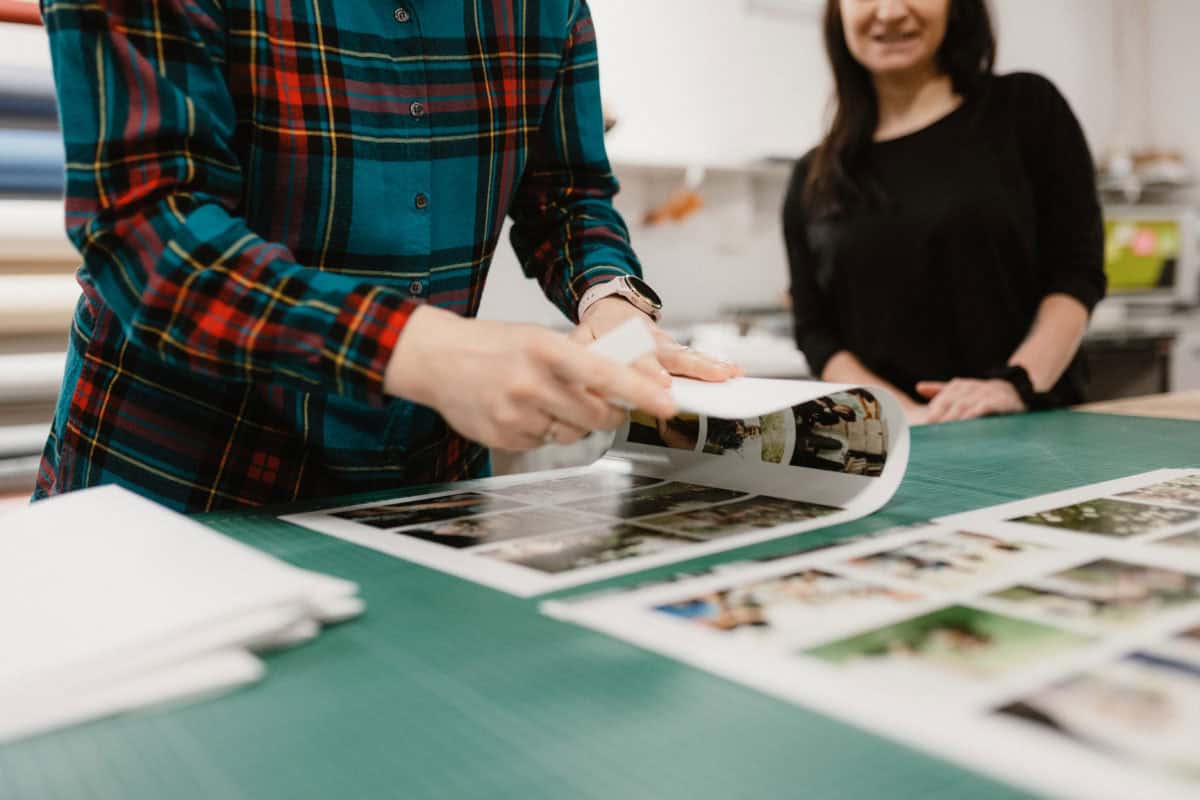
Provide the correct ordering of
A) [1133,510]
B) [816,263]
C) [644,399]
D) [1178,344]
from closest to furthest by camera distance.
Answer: [644,399]
[1133,510]
[816,263]
[1178,344]

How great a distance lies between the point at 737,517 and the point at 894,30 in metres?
1.22

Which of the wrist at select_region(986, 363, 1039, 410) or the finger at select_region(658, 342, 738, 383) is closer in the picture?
the finger at select_region(658, 342, 738, 383)

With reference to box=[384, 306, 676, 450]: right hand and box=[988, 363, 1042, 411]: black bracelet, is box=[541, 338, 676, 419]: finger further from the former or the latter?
box=[988, 363, 1042, 411]: black bracelet

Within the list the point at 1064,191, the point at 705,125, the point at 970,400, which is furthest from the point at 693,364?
the point at 705,125

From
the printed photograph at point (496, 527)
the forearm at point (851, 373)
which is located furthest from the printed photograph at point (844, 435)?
the forearm at point (851, 373)

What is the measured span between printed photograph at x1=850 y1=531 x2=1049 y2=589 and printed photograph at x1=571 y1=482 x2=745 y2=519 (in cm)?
23

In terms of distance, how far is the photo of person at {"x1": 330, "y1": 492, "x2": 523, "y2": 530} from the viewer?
837 mm

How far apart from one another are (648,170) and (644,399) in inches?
110

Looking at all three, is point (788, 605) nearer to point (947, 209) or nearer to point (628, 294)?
point (628, 294)

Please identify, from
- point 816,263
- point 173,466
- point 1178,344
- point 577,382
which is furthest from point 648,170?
point 577,382

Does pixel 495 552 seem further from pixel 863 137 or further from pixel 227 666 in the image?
pixel 863 137

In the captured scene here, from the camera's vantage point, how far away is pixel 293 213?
3.01 feet

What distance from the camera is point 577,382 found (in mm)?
653

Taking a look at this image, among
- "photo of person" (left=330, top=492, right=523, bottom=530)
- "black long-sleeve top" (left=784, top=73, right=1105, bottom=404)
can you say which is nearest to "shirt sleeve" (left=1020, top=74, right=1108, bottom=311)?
"black long-sleeve top" (left=784, top=73, right=1105, bottom=404)
